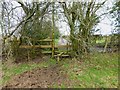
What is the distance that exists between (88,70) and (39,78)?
119 centimetres

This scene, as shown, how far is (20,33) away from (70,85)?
2581 millimetres

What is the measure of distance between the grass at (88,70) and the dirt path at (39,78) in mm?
148

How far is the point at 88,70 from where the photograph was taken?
4637 mm

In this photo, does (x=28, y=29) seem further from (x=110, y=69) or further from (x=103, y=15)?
(x=110, y=69)

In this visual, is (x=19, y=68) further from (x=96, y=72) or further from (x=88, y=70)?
(x=96, y=72)

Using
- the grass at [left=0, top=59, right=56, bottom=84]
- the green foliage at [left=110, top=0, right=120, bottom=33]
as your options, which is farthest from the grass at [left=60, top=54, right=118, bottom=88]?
the green foliage at [left=110, top=0, right=120, bottom=33]

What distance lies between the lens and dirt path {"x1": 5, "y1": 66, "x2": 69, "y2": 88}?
395 centimetres

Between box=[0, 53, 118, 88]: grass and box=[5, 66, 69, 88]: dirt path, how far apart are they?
15 cm

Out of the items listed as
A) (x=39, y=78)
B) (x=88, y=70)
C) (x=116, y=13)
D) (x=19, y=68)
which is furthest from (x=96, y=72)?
(x=116, y=13)

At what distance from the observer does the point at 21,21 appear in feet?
18.1

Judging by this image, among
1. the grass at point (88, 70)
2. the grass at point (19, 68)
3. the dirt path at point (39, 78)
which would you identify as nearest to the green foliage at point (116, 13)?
the grass at point (88, 70)

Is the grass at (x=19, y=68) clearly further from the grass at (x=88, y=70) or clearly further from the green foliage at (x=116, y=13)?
the green foliage at (x=116, y=13)

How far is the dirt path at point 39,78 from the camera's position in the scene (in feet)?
13.0

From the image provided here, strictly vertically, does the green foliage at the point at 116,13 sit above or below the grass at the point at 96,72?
above
